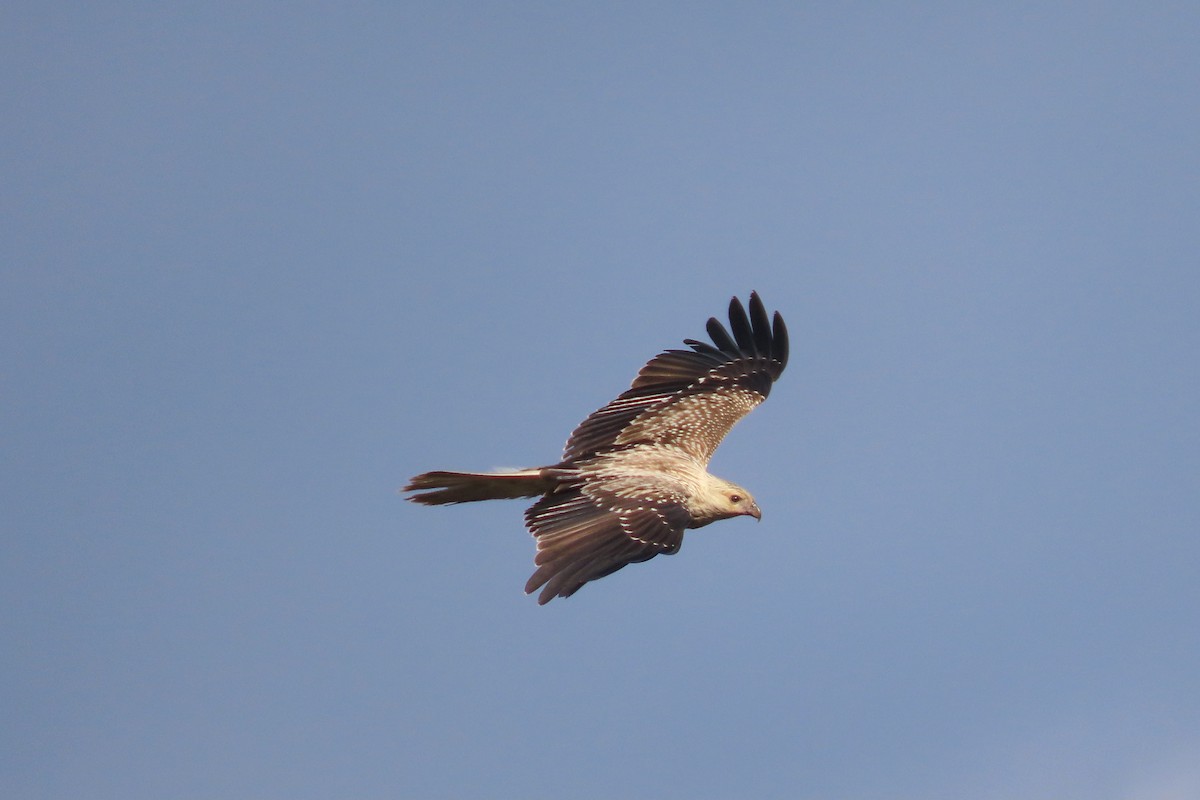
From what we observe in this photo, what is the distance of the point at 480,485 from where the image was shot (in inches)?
512

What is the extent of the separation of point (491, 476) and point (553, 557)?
135 centimetres

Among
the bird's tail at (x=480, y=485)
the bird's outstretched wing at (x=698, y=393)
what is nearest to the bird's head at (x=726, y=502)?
the bird's outstretched wing at (x=698, y=393)

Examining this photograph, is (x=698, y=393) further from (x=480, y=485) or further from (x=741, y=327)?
(x=480, y=485)

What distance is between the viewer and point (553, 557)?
466 inches

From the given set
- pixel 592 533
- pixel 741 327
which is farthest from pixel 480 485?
pixel 741 327

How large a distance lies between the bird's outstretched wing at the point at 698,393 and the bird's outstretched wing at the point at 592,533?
4.44ft

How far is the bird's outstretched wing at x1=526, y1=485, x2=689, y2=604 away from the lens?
11578mm

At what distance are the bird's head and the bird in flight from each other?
10mm

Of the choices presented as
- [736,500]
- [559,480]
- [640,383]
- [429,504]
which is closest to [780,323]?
[640,383]

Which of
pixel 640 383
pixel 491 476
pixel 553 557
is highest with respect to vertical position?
pixel 640 383

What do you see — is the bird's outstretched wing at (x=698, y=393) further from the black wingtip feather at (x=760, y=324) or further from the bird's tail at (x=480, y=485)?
the bird's tail at (x=480, y=485)

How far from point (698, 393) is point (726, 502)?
1.84 meters

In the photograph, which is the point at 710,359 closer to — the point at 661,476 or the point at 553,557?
the point at 661,476

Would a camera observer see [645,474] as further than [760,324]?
No
